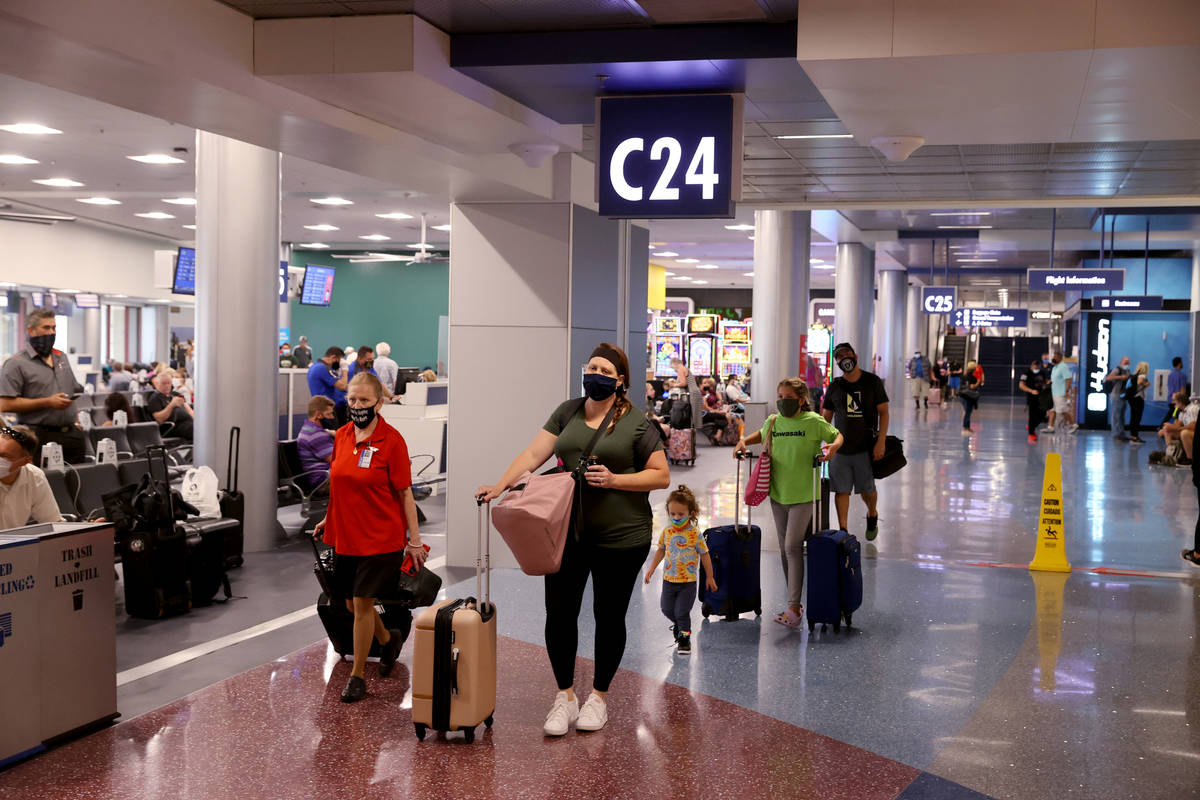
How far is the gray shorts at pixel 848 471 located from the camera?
9375mm

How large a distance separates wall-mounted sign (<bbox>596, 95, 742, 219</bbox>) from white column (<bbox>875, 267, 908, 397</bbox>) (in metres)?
29.1

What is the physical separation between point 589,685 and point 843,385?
14.5 ft

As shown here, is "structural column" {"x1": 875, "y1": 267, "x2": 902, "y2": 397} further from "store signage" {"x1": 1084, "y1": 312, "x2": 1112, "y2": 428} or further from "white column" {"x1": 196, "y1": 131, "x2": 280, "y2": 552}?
"white column" {"x1": 196, "y1": 131, "x2": 280, "y2": 552}

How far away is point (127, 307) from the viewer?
35.1m

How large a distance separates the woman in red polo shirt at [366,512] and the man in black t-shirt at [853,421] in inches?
183

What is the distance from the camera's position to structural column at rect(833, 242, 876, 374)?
23.6 m

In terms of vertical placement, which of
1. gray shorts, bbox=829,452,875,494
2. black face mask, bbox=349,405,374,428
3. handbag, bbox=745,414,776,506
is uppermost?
black face mask, bbox=349,405,374,428

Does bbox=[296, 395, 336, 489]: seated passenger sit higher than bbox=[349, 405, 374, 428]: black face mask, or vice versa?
bbox=[349, 405, 374, 428]: black face mask

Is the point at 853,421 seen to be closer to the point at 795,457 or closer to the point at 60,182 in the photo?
the point at 795,457

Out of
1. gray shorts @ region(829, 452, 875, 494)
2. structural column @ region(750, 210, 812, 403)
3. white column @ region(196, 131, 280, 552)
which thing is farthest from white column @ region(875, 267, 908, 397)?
white column @ region(196, 131, 280, 552)

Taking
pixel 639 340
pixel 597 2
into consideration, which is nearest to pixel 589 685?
pixel 597 2

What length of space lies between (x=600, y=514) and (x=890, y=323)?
31.7 metres

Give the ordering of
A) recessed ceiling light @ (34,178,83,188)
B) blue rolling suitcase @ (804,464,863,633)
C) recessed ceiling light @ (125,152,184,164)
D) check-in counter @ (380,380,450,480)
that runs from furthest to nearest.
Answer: recessed ceiling light @ (34,178,83,188)
recessed ceiling light @ (125,152,184,164)
check-in counter @ (380,380,450,480)
blue rolling suitcase @ (804,464,863,633)

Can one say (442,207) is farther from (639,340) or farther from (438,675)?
(438,675)
